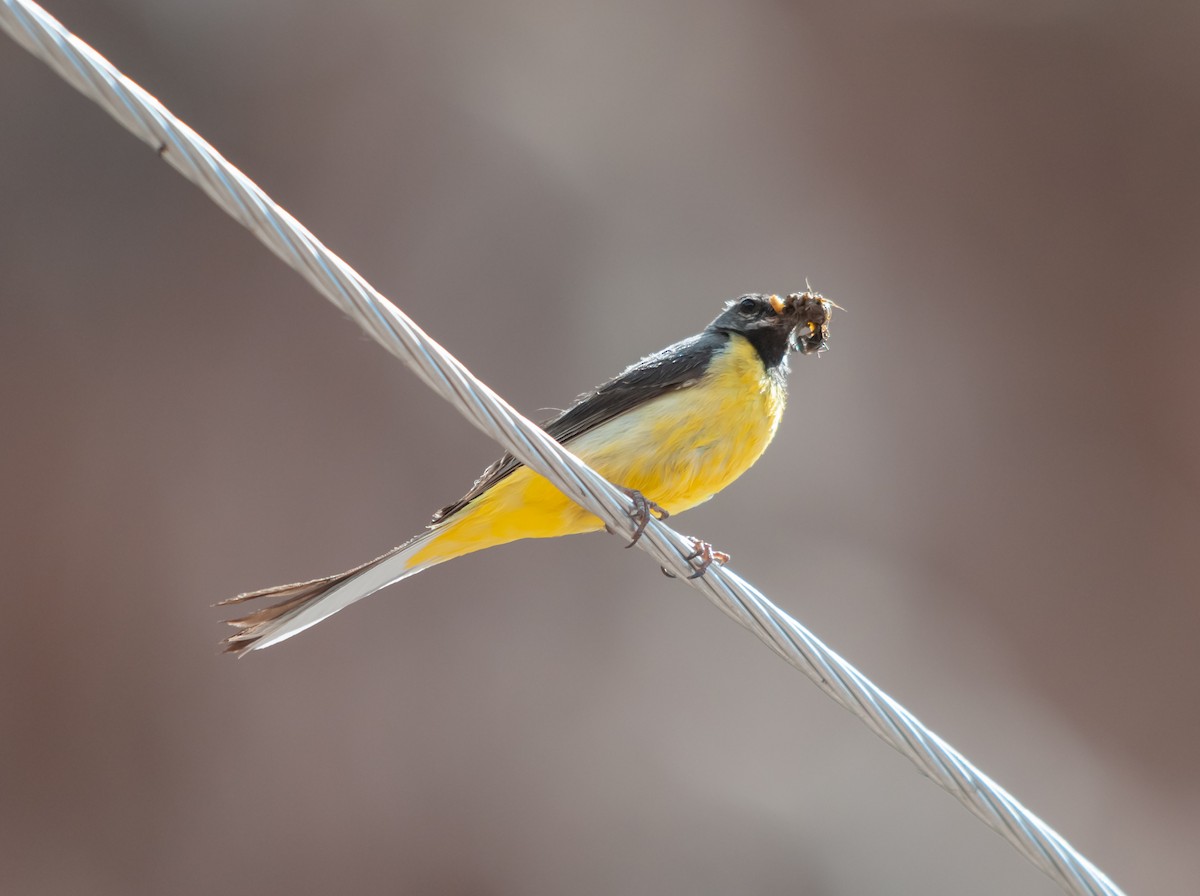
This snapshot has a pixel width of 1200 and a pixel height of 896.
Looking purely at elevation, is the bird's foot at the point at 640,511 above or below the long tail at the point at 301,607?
below

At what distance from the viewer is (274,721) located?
7938 millimetres

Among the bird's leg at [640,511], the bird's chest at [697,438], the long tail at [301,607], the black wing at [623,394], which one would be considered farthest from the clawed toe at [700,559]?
the long tail at [301,607]

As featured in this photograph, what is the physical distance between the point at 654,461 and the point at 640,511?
0.51 m

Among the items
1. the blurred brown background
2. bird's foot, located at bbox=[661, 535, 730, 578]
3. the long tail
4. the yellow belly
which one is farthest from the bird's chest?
the blurred brown background

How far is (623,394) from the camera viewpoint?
4121mm

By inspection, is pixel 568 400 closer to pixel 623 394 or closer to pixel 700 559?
pixel 623 394

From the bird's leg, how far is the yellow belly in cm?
12

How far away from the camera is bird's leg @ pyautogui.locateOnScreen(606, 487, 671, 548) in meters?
3.04

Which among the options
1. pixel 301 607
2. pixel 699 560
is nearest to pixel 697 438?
pixel 699 560

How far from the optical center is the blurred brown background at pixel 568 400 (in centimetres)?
798

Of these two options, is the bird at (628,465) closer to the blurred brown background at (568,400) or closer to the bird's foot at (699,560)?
the bird's foot at (699,560)

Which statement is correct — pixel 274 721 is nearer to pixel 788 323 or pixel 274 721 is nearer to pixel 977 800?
pixel 788 323

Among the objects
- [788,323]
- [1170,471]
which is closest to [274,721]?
[788,323]

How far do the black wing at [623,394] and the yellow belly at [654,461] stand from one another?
7 cm
